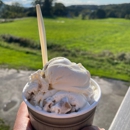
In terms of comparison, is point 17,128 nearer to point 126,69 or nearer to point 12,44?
point 126,69

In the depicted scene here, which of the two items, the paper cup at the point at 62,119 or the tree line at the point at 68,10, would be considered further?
the tree line at the point at 68,10

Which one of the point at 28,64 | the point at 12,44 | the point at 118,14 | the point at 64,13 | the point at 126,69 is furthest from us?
the point at 64,13

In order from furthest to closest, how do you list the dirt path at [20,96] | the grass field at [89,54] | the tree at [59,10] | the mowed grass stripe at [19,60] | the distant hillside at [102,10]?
the tree at [59,10] → the distant hillside at [102,10] → the mowed grass stripe at [19,60] → the grass field at [89,54] → the dirt path at [20,96]

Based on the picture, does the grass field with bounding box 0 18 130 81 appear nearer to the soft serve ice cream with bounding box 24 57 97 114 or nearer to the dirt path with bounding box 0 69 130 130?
the dirt path with bounding box 0 69 130 130

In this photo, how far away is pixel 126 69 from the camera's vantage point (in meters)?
4.44

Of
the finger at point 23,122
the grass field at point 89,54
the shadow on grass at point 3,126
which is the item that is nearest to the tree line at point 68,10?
the grass field at point 89,54

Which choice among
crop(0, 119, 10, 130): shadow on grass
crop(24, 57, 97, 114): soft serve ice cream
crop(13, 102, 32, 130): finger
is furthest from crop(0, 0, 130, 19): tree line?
crop(24, 57, 97, 114): soft serve ice cream

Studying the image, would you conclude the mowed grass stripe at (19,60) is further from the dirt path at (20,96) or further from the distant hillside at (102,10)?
the distant hillside at (102,10)

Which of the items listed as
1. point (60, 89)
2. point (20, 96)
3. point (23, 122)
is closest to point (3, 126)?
point (20, 96)

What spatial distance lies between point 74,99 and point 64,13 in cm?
1545

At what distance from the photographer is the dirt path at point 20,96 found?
2.87 m

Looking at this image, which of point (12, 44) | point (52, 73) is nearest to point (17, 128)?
point (52, 73)

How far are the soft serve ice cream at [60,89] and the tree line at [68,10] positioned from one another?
1249 centimetres

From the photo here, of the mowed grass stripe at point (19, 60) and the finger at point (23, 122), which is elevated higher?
the finger at point (23, 122)
